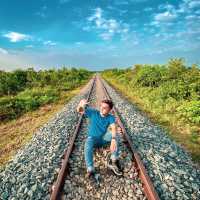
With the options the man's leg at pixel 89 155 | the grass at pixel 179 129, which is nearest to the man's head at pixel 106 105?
the man's leg at pixel 89 155

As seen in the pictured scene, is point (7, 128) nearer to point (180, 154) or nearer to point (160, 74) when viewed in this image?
point (180, 154)

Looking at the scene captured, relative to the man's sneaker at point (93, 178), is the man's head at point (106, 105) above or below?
above

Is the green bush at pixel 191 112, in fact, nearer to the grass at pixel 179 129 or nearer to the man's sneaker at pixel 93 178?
the grass at pixel 179 129

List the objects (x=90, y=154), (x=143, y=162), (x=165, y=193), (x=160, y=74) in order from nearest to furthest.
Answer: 1. (x=165, y=193)
2. (x=90, y=154)
3. (x=143, y=162)
4. (x=160, y=74)

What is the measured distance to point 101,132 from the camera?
225 inches

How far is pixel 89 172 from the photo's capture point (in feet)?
16.5

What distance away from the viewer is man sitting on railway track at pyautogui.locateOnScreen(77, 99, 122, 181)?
518 cm

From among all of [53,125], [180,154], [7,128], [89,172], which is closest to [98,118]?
[89,172]

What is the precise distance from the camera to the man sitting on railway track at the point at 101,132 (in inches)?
204

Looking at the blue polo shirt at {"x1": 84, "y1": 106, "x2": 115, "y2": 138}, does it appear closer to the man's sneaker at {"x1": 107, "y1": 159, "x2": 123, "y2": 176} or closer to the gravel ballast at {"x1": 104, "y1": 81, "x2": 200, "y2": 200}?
the man's sneaker at {"x1": 107, "y1": 159, "x2": 123, "y2": 176}

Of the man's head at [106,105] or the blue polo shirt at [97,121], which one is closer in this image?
the man's head at [106,105]

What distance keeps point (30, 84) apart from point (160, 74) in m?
15.3

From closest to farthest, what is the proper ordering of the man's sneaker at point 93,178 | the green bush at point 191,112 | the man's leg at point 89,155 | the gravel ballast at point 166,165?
the gravel ballast at point 166,165, the man's sneaker at point 93,178, the man's leg at point 89,155, the green bush at point 191,112

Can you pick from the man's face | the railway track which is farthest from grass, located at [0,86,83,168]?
the man's face
